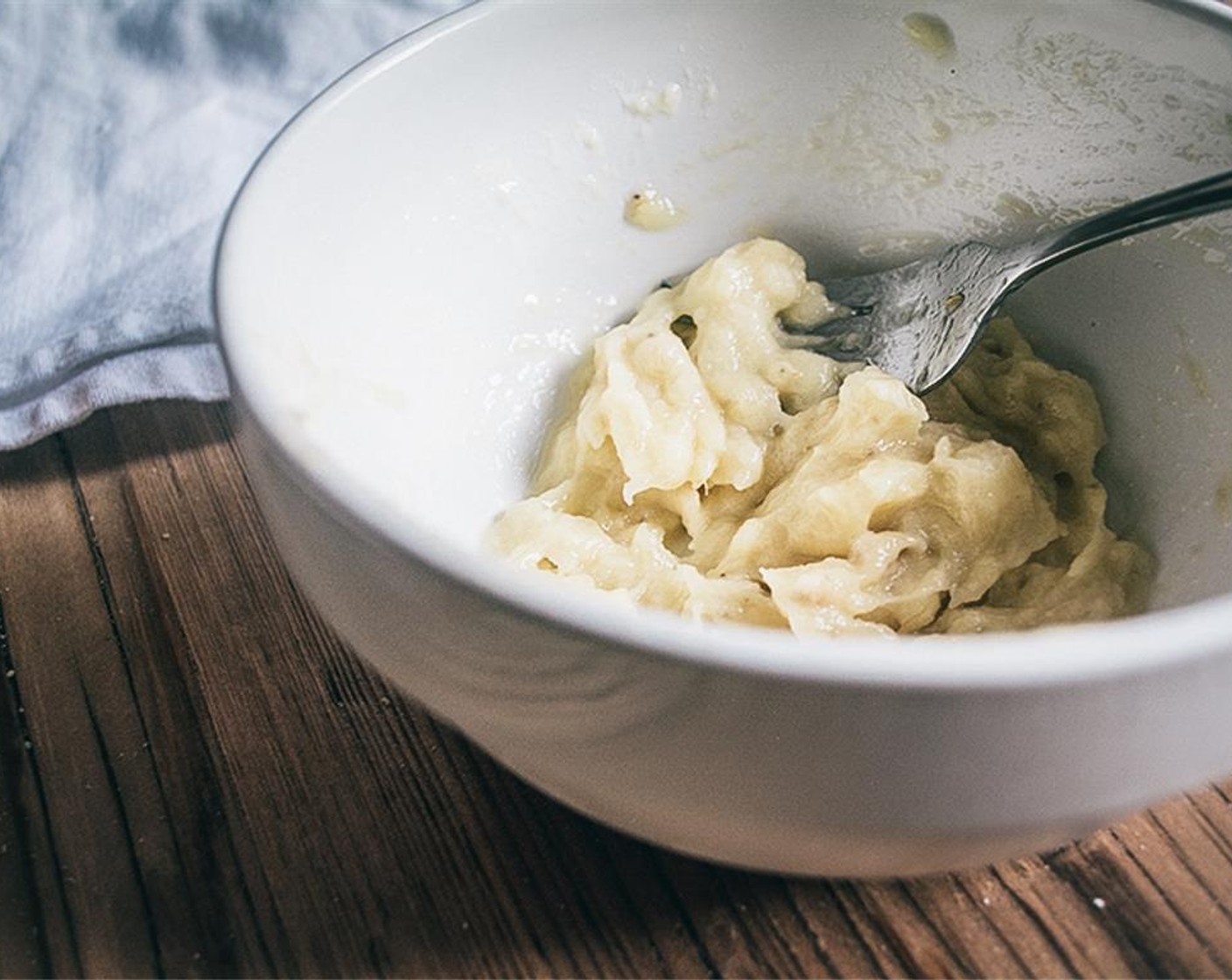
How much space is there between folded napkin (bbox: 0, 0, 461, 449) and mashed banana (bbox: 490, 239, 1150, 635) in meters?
0.40

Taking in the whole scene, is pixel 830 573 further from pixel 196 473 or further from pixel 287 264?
pixel 196 473

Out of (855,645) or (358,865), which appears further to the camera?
(358,865)

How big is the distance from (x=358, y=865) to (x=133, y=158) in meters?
0.78

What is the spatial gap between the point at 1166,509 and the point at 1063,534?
6 cm

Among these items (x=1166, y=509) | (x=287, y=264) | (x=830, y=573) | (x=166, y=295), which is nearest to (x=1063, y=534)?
(x=1166, y=509)

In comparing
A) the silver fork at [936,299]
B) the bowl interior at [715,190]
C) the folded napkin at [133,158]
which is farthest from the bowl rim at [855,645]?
the folded napkin at [133,158]

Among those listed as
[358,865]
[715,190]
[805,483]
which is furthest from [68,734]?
[715,190]

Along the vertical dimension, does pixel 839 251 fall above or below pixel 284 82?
above

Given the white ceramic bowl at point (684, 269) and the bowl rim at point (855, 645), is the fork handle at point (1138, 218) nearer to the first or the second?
the white ceramic bowl at point (684, 269)

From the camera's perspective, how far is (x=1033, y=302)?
107 centimetres

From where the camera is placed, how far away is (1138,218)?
0.89 meters

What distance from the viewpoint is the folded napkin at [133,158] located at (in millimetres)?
1250

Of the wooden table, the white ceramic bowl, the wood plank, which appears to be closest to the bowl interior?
the white ceramic bowl

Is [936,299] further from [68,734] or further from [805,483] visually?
[68,734]
